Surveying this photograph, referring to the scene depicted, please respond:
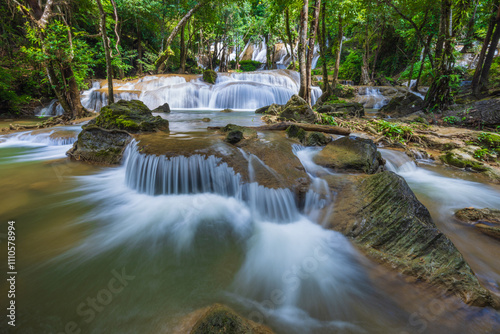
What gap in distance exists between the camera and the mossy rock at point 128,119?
535 cm

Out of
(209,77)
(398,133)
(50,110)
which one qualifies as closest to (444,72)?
(398,133)

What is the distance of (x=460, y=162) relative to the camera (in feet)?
15.8

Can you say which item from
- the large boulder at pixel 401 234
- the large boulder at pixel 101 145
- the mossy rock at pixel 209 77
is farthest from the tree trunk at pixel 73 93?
the large boulder at pixel 401 234

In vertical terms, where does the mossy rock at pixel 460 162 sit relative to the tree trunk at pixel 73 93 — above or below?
below

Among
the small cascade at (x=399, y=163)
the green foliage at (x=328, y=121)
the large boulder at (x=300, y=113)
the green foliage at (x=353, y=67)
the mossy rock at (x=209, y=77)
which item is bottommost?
the small cascade at (x=399, y=163)

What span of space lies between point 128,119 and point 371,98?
16.3 m

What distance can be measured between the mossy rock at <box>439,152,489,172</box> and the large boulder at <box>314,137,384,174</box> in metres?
2.25

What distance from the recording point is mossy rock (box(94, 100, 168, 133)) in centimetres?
535

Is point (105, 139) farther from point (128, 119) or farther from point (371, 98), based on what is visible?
point (371, 98)

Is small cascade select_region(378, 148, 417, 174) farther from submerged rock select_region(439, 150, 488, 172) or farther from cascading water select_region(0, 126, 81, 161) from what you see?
cascading water select_region(0, 126, 81, 161)

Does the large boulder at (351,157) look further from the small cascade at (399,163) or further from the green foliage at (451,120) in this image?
the green foliage at (451,120)

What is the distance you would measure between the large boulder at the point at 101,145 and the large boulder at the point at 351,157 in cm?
450

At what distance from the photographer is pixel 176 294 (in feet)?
6.12

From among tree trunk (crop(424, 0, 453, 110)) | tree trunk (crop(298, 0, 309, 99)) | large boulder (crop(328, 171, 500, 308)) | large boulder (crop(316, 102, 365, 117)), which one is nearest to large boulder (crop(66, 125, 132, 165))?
large boulder (crop(328, 171, 500, 308))
